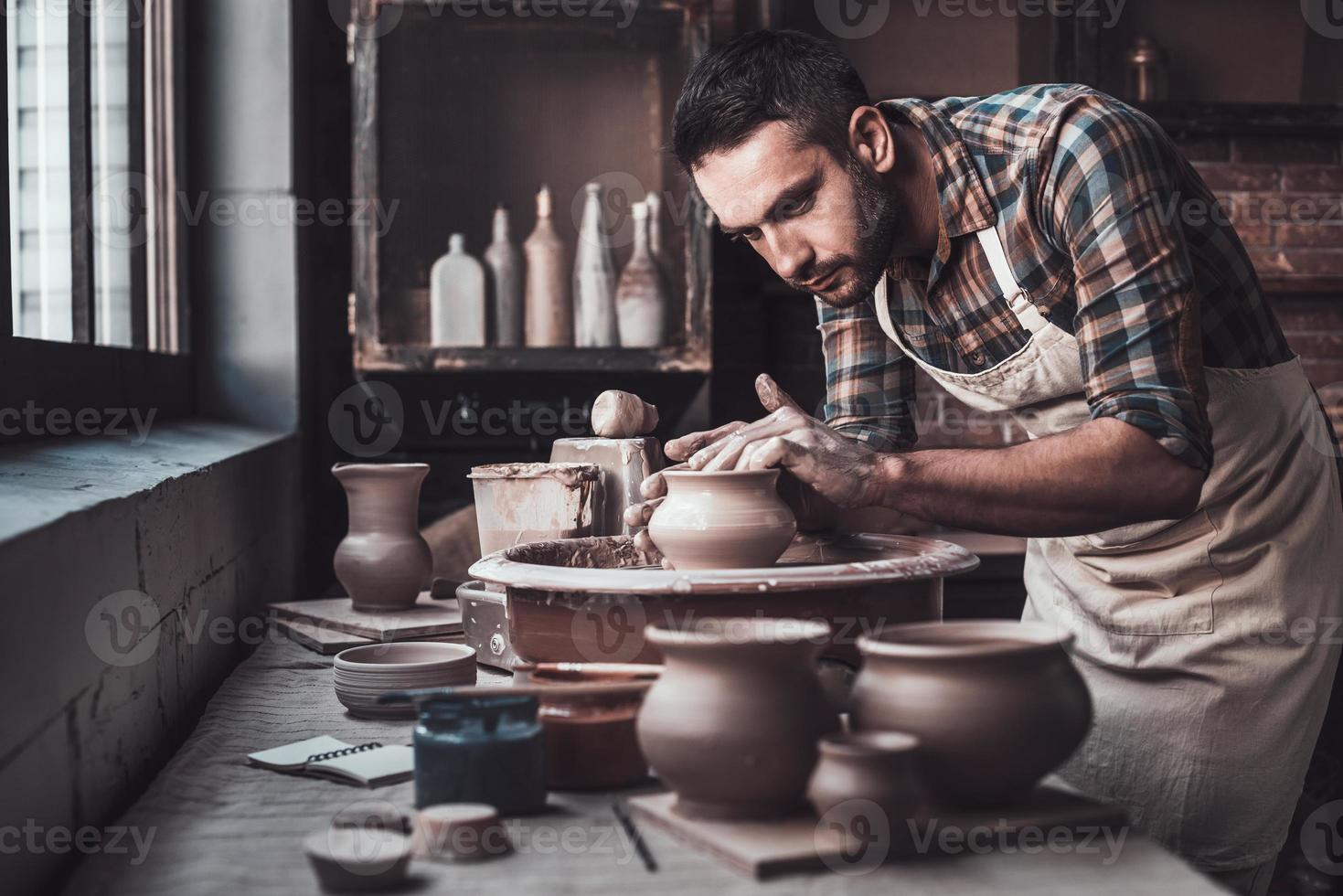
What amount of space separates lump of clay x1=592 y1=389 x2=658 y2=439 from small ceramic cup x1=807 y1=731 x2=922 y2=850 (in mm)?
1161

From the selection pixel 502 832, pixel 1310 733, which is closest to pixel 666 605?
pixel 502 832

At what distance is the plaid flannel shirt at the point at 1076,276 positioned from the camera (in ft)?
5.04

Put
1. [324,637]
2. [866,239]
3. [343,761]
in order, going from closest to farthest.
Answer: [343,761] < [866,239] < [324,637]

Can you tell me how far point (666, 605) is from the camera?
1.45 m

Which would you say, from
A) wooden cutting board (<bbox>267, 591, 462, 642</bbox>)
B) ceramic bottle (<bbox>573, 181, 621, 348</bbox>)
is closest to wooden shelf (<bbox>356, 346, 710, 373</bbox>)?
ceramic bottle (<bbox>573, 181, 621, 348</bbox>)

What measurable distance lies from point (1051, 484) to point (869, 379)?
83 centimetres

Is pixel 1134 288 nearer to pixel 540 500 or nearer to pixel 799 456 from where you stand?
pixel 799 456

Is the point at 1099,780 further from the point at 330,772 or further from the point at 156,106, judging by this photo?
the point at 156,106

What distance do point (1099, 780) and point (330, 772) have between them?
124cm

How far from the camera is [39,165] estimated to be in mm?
2219

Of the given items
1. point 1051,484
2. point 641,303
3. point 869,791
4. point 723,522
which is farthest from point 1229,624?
point 641,303

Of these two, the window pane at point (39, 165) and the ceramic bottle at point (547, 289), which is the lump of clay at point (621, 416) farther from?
the ceramic bottle at point (547, 289)

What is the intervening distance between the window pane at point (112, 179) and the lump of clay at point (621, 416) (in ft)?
4.03

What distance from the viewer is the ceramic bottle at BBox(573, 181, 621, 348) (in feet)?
11.2
